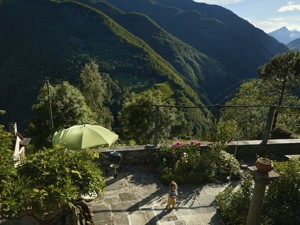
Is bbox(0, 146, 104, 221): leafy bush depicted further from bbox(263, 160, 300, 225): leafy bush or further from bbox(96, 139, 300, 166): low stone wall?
bbox(96, 139, 300, 166): low stone wall

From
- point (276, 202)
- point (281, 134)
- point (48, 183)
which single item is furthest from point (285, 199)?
point (281, 134)

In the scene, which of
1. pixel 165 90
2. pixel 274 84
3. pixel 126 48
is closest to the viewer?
pixel 274 84

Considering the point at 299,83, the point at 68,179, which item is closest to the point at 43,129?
the point at 68,179

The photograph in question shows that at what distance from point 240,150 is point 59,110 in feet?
48.5

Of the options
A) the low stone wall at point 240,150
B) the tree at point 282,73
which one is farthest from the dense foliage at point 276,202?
the tree at point 282,73

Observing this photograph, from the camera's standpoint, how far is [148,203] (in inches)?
267

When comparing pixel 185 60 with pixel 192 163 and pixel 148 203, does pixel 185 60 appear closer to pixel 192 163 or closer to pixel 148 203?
pixel 192 163

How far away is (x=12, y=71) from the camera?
4203 inches

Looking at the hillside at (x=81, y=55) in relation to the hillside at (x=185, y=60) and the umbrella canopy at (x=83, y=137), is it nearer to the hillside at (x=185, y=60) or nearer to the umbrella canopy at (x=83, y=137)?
the hillside at (x=185, y=60)

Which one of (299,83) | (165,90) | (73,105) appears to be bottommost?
(165,90)

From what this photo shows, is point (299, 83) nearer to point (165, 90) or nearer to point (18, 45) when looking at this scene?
point (165, 90)

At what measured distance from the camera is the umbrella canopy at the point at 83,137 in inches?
258

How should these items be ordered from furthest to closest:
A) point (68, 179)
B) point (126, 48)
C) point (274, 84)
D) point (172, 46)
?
point (172, 46), point (126, 48), point (274, 84), point (68, 179)

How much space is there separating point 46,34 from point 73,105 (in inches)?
5272
